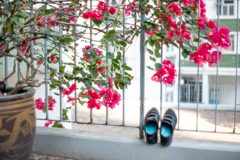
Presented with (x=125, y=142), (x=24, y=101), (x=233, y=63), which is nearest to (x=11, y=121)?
(x=24, y=101)

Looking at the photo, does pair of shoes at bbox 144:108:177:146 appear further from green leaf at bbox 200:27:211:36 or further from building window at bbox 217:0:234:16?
building window at bbox 217:0:234:16

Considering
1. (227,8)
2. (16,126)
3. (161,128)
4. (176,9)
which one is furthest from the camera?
(227,8)

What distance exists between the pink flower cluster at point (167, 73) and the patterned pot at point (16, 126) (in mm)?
636

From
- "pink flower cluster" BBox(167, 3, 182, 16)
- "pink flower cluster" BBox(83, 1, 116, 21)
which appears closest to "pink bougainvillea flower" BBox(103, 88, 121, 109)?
"pink flower cluster" BBox(83, 1, 116, 21)

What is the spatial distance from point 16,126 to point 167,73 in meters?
0.74

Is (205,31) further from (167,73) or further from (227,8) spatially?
(227,8)

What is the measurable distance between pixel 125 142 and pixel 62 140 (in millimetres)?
391

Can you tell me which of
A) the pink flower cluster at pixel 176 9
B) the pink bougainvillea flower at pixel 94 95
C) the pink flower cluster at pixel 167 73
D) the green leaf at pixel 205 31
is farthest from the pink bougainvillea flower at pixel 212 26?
the pink bougainvillea flower at pixel 94 95

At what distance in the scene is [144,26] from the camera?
45.6 inches

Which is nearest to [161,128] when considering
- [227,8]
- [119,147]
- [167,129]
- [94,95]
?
[167,129]

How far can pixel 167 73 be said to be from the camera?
1108 mm

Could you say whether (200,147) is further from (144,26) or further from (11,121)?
(11,121)

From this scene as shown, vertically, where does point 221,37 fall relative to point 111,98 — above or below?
above

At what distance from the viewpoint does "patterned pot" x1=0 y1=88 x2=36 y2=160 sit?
3.25ft
